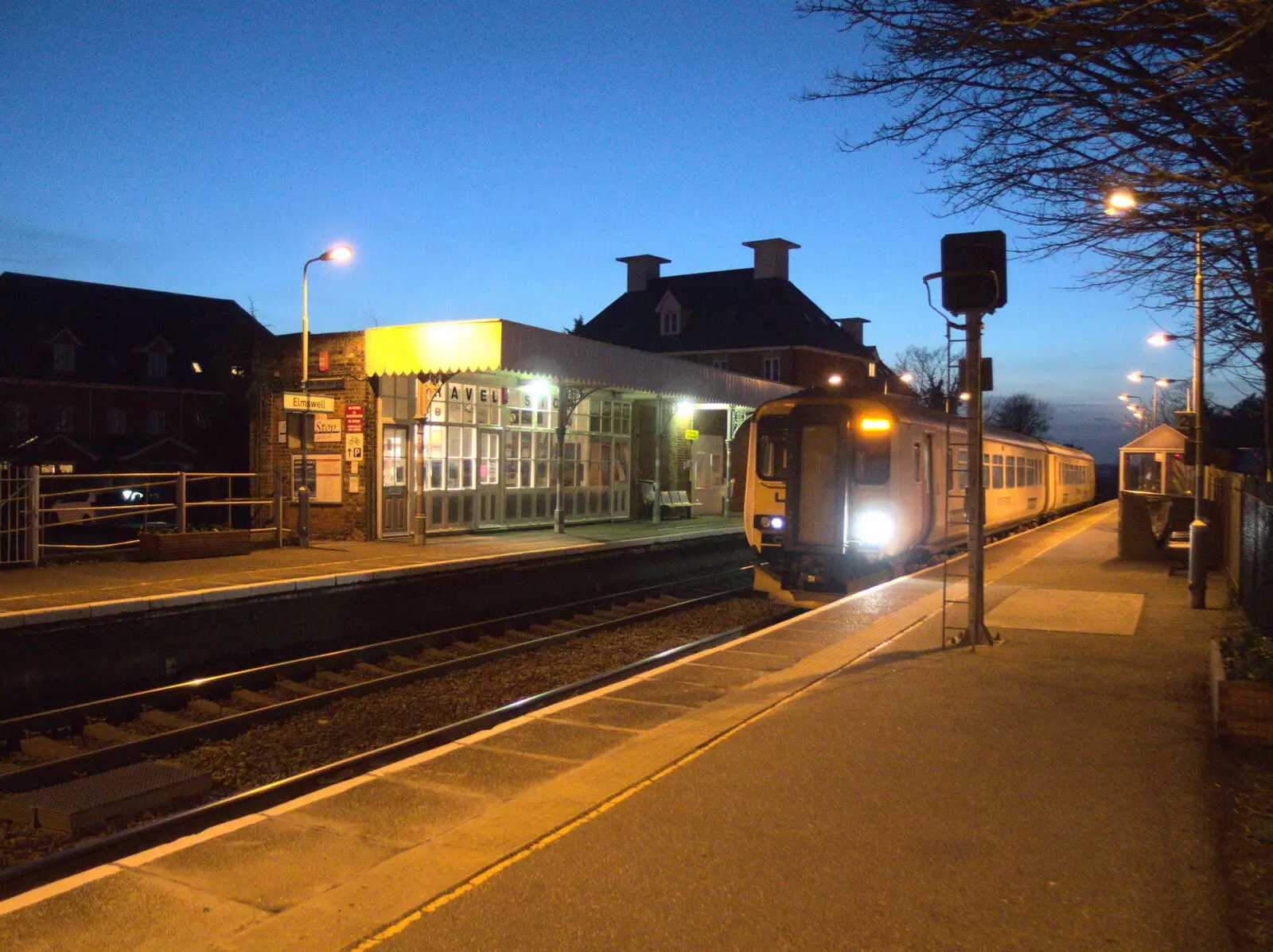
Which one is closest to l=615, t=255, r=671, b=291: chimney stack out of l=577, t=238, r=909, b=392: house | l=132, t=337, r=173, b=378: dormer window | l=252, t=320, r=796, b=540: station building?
l=577, t=238, r=909, b=392: house

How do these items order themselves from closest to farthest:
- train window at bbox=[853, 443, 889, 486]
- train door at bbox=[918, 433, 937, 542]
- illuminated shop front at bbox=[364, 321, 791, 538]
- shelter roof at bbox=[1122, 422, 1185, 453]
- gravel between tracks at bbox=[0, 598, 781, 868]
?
gravel between tracks at bbox=[0, 598, 781, 868] → train window at bbox=[853, 443, 889, 486] → train door at bbox=[918, 433, 937, 542] → illuminated shop front at bbox=[364, 321, 791, 538] → shelter roof at bbox=[1122, 422, 1185, 453]

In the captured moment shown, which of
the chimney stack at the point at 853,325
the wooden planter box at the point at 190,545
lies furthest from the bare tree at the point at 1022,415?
the wooden planter box at the point at 190,545

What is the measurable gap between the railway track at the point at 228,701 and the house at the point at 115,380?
1367 inches

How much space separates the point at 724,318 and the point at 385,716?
164ft

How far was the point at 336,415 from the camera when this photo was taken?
66.1 feet

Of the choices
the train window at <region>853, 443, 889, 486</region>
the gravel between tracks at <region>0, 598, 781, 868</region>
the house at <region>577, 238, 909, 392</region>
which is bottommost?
the gravel between tracks at <region>0, 598, 781, 868</region>

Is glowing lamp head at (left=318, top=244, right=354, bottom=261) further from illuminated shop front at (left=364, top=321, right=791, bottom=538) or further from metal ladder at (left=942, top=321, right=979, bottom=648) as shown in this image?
metal ladder at (left=942, top=321, right=979, bottom=648)

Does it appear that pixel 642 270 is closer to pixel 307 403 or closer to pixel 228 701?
pixel 307 403

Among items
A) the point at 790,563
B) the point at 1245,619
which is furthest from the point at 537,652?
the point at 1245,619

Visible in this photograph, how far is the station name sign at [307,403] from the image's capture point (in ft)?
59.2

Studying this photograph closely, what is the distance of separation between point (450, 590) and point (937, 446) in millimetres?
8310

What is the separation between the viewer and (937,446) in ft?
57.2

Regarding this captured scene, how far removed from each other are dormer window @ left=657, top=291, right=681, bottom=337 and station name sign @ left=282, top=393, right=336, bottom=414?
1608 inches

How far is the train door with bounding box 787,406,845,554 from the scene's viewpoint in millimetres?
14984
